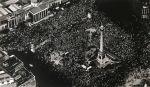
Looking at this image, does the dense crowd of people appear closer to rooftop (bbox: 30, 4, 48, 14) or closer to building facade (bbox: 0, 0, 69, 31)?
building facade (bbox: 0, 0, 69, 31)

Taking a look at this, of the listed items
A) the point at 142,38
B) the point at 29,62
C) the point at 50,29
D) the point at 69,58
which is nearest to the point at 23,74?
the point at 29,62

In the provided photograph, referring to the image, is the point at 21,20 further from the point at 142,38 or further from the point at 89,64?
the point at 142,38

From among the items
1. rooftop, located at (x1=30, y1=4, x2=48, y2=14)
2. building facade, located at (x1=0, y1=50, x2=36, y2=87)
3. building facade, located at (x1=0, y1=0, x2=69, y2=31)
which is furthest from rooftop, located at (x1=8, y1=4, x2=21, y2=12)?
building facade, located at (x1=0, y1=50, x2=36, y2=87)

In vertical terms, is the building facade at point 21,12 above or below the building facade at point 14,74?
above

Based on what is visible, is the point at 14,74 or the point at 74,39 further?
the point at 74,39

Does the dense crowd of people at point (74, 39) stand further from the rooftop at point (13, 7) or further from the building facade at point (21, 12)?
the rooftop at point (13, 7)

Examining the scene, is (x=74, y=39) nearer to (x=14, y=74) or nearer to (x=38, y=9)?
(x=38, y=9)

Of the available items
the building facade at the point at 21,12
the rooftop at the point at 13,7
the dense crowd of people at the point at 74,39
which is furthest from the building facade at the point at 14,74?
the rooftop at the point at 13,7

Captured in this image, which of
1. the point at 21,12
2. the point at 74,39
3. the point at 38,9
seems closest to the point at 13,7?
the point at 21,12

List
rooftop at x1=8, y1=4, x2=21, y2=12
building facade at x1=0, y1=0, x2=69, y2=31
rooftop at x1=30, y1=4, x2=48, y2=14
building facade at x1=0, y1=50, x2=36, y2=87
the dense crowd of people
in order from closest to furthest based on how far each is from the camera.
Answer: building facade at x1=0, y1=50, x2=36, y2=87, the dense crowd of people, building facade at x1=0, y1=0, x2=69, y2=31, rooftop at x1=30, y1=4, x2=48, y2=14, rooftop at x1=8, y1=4, x2=21, y2=12

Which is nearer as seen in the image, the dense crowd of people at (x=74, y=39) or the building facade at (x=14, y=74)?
the building facade at (x=14, y=74)

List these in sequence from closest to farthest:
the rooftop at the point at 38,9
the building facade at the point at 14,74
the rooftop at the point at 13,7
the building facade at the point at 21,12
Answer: the building facade at the point at 14,74, the building facade at the point at 21,12, the rooftop at the point at 38,9, the rooftop at the point at 13,7
